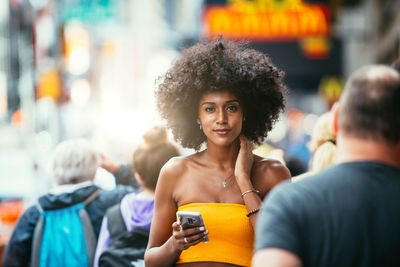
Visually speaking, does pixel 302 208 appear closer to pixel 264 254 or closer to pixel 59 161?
pixel 264 254

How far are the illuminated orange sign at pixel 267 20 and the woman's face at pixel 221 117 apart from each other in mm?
11846

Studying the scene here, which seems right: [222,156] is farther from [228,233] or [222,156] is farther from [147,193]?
[147,193]

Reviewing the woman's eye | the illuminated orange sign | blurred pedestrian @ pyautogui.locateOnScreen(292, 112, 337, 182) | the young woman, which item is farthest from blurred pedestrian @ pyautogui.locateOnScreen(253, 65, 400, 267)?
the illuminated orange sign

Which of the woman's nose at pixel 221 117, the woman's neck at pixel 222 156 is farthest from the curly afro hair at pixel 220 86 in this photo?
the woman's neck at pixel 222 156

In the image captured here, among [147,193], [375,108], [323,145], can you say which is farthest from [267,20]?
[375,108]

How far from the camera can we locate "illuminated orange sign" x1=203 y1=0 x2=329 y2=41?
14898mm

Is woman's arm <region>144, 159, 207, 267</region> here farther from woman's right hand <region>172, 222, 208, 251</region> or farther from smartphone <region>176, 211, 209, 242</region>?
smartphone <region>176, 211, 209, 242</region>

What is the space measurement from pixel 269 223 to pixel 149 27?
949 inches

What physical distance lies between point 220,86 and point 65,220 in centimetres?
216

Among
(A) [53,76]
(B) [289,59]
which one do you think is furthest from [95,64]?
(A) [53,76]

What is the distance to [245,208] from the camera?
2.93 meters

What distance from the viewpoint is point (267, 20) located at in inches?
598

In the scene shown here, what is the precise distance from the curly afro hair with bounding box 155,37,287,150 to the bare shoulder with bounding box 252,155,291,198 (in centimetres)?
35

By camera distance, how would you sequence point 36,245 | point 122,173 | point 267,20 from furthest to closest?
point 267,20
point 122,173
point 36,245
